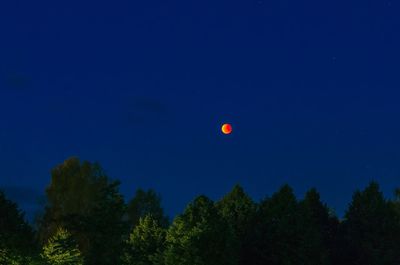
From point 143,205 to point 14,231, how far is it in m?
27.6

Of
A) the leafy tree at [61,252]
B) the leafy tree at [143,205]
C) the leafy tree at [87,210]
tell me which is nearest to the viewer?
the leafy tree at [61,252]

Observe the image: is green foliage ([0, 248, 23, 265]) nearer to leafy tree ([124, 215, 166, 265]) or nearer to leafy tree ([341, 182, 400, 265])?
leafy tree ([124, 215, 166, 265])

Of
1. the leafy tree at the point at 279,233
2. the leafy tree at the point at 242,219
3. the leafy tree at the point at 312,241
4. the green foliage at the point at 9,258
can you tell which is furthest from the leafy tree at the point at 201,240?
the green foliage at the point at 9,258

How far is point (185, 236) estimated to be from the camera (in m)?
59.0

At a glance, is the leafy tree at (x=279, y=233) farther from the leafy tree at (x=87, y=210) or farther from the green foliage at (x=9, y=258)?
the green foliage at (x=9, y=258)

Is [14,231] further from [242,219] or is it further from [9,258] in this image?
[242,219]

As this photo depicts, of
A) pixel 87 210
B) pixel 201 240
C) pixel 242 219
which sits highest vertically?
pixel 87 210

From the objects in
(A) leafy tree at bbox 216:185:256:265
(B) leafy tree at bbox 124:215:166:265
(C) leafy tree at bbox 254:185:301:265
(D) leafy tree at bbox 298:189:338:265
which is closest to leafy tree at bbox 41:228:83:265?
(B) leafy tree at bbox 124:215:166:265

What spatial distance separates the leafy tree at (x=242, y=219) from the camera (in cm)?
6775

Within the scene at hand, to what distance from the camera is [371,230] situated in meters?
77.8

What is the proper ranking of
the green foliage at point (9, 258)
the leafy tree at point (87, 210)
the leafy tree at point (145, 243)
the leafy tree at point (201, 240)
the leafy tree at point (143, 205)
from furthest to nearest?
1. the leafy tree at point (143, 205)
2. the leafy tree at point (87, 210)
3. the leafy tree at point (145, 243)
4. the leafy tree at point (201, 240)
5. the green foliage at point (9, 258)

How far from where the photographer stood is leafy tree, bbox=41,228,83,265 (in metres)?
57.0

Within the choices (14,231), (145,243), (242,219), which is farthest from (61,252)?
(242,219)

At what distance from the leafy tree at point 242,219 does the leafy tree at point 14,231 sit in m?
18.0
